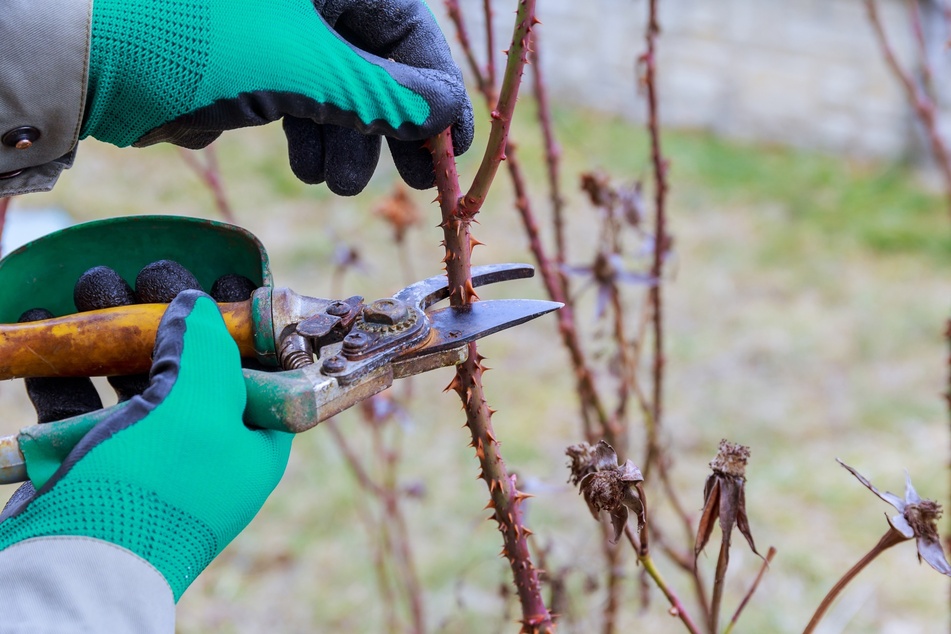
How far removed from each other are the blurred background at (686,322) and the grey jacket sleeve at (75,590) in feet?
2.98

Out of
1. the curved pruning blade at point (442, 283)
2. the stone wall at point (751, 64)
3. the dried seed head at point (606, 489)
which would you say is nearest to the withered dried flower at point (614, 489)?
the dried seed head at point (606, 489)

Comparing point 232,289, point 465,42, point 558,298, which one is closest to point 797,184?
point 558,298

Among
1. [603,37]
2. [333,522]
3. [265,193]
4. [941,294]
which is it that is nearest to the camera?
[333,522]

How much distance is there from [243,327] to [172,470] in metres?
0.30

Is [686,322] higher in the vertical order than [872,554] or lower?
lower

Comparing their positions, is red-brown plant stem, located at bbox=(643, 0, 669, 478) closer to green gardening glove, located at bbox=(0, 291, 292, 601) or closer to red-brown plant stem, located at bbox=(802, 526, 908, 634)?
red-brown plant stem, located at bbox=(802, 526, 908, 634)

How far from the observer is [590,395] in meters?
1.89

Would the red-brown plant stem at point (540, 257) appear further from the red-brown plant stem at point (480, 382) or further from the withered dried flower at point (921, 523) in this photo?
the withered dried flower at point (921, 523)

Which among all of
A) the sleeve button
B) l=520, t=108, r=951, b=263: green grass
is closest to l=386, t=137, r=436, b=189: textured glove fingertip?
the sleeve button

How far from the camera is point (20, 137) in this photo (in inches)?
53.5

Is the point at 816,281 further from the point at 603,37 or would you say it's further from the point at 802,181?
the point at 603,37

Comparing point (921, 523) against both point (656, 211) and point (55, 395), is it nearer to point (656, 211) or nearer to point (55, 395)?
point (656, 211)

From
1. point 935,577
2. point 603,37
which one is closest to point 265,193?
point 603,37

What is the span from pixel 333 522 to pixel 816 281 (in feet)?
9.79
